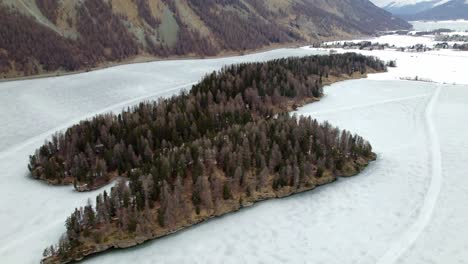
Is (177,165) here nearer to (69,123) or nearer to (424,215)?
(424,215)

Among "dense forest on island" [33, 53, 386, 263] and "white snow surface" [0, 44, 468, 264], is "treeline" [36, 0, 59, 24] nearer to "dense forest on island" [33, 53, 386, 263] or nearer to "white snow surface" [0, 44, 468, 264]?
"white snow surface" [0, 44, 468, 264]

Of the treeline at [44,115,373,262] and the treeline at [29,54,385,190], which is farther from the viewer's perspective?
the treeline at [29,54,385,190]

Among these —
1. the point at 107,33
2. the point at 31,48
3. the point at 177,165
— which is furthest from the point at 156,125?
the point at 107,33

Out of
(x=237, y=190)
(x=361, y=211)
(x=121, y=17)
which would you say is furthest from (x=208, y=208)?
(x=121, y=17)

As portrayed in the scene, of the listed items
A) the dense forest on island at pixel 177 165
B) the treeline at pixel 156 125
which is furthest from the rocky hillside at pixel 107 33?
the dense forest on island at pixel 177 165

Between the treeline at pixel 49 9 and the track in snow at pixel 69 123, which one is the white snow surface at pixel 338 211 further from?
the treeline at pixel 49 9

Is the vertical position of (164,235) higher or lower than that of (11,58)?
lower

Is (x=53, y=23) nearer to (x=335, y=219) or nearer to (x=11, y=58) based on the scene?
(x=11, y=58)

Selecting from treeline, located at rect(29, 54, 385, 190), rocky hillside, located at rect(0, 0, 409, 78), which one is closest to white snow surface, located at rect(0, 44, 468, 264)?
treeline, located at rect(29, 54, 385, 190)
